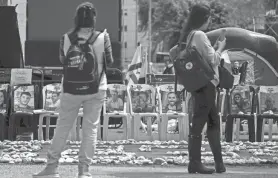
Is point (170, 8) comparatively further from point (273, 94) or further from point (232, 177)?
point (232, 177)

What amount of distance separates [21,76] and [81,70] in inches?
309

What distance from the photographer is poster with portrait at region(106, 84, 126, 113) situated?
15.1m

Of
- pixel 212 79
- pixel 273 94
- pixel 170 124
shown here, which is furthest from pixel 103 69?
pixel 170 124

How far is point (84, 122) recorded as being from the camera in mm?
7801

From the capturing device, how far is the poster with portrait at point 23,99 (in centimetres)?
1470

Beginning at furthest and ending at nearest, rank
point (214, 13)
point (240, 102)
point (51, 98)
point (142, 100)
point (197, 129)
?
1. point (214, 13)
2. point (142, 100)
3. point (240, 102)
4. point (51, 98)
5. point (197, 129)

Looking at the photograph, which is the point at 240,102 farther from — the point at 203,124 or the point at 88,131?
the point at 88,131

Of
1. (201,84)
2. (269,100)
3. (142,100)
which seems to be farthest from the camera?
(142,100)

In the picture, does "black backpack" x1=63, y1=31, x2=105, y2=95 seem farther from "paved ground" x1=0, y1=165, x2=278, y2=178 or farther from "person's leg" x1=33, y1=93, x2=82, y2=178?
"paved ground" x1=0, y1=165, x2=278, y2=178

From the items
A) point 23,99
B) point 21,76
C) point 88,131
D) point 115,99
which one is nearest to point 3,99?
point 23,99

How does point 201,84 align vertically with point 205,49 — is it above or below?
below

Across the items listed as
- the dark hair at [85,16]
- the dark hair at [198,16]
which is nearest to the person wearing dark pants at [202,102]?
the dark hair at [198,16]

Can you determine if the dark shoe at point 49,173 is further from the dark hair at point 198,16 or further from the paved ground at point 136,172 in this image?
the dark hair at point 198,16

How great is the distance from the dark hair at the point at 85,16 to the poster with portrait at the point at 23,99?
7160 mm
